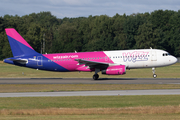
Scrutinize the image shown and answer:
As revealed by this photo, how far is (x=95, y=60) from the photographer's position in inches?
1737

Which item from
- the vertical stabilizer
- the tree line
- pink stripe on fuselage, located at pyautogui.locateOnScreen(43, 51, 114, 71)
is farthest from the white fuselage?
the tree line

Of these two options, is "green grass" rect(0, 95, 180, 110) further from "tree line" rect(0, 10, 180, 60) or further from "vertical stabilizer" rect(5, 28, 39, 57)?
"tree line" rect(0, 10, 180, 60)

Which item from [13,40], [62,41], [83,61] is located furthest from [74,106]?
[62,41]

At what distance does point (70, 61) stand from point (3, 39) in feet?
267

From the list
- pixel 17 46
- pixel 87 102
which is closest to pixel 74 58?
pixel 17 46

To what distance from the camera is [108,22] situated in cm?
12912

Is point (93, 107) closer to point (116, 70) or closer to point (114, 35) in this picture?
point (116, 70)

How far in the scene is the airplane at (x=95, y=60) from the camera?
4322 cm

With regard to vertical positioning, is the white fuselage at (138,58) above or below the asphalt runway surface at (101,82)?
above

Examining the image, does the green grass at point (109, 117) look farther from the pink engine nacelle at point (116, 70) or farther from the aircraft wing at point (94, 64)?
the aircraft wing at point (94, 64)

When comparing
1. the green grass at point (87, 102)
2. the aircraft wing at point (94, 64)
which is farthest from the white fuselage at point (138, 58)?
the green grass at point (87, 102)

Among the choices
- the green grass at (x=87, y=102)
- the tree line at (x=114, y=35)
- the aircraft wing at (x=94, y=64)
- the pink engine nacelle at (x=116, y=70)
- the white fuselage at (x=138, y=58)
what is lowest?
the green grass at (x=87, y=102)

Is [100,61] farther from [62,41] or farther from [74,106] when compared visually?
[62,41]

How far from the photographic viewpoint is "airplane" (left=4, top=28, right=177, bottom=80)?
43219 mm
